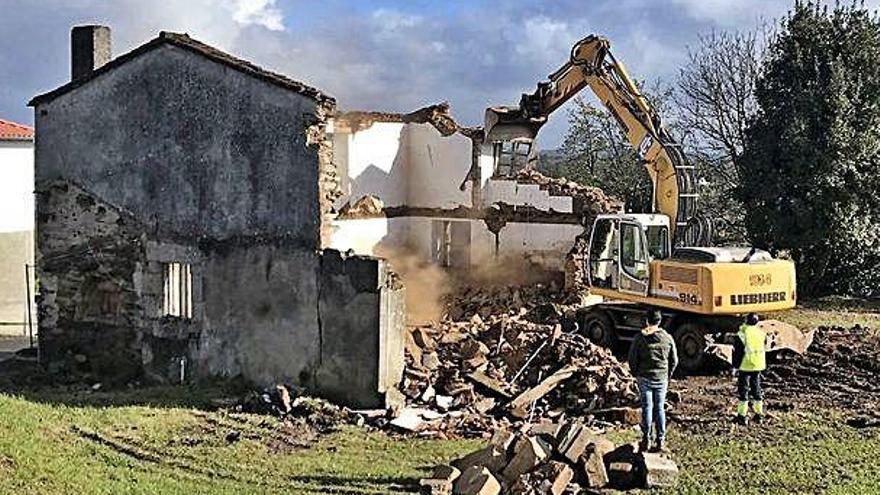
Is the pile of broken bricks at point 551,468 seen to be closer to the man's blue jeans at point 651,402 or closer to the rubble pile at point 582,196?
the man's blue jeans at point 651,402

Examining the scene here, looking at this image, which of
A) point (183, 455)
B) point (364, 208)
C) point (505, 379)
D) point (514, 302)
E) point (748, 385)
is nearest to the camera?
point (183, 455)

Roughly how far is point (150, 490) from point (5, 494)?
1391 mm

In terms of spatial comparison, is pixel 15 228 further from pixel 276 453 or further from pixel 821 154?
pixel 821 154

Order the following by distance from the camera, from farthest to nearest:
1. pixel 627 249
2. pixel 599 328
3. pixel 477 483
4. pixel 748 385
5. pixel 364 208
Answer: pixel 364 208, pixel 599 328, pixel 627 249, pixel 748 385, pixel 477 483

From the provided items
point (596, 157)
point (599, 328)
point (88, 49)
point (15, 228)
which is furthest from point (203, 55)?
point (596, 157)

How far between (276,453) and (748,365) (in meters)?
6.25

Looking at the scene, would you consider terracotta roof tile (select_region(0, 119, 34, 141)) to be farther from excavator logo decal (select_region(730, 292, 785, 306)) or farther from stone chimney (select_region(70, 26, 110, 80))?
excavator logo decal (select_region(730, 292, 785, 306))

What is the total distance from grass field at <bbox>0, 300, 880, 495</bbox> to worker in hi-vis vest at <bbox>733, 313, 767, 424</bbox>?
0.93 ft

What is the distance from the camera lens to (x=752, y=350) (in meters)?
14.2

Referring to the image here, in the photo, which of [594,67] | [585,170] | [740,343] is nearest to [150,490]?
[740,343]

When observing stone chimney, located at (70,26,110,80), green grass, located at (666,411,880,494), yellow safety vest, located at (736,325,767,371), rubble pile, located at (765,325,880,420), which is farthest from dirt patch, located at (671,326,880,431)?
stone chimney, located at (70,26,110,80)

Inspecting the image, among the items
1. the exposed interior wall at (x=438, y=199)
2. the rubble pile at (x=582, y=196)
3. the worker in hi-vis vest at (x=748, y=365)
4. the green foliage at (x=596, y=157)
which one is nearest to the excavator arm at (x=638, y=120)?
the rubble pile at (x=582, y=196)

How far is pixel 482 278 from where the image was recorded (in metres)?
23.6

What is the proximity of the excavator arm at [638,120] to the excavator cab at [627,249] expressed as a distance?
1.67 ft
